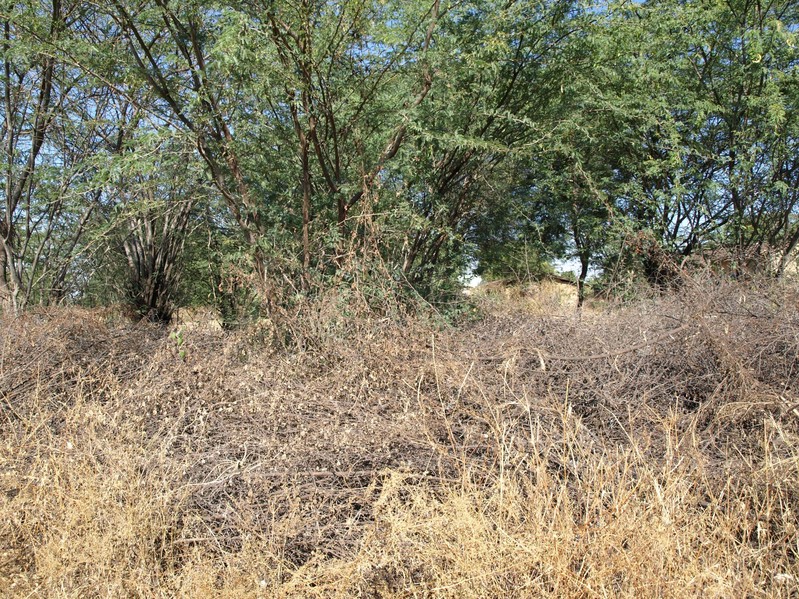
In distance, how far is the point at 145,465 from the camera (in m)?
3.24

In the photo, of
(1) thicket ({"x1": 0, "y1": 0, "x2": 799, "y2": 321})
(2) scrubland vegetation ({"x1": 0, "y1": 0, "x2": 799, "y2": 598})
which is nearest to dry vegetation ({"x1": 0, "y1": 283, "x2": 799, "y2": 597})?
(2) scrubland vegetation ({"x1": 0, "y1": 0, "x2": 799, "y2": 598})

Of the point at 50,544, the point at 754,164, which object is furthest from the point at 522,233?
the point at 50,544

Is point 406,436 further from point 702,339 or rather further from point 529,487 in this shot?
point 702,339

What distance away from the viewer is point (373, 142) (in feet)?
23.0

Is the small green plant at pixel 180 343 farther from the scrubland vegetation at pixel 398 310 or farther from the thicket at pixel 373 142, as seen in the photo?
the thicket at pixel 373 142

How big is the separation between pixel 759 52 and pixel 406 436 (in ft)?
26.6

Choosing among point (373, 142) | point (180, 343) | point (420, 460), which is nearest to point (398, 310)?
point (180, 343)

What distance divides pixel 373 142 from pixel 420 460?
15.1 ft

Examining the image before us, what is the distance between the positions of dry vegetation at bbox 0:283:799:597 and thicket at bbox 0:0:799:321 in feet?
4.32

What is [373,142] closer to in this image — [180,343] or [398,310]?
[398,310]

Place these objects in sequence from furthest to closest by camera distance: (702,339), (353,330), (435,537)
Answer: (353,330) → (702,339) → (435,537)

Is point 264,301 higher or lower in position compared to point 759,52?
lower

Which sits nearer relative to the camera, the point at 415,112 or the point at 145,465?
the point at 145,465

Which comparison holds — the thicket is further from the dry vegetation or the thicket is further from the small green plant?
the dry vegetation
